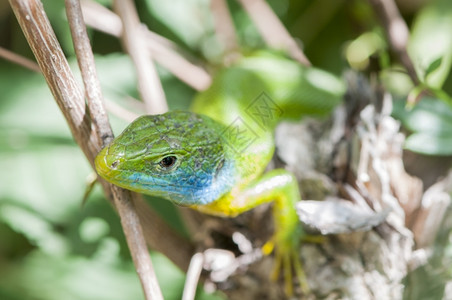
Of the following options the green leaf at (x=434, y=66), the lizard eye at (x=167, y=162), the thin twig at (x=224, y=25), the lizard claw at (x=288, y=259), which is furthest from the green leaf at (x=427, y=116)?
the thin twig at (x=224, y=25)

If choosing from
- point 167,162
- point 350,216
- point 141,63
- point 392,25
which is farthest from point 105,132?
point 392,25

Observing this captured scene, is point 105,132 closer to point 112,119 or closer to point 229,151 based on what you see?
point 229,151

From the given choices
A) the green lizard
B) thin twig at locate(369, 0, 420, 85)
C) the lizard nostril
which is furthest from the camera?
thin twig at locate(369, 0, 420, 85)

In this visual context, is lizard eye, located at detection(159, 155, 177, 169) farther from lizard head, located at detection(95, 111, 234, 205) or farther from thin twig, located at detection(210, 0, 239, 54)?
thin twig, located at detection(210, 0, 239, 54)

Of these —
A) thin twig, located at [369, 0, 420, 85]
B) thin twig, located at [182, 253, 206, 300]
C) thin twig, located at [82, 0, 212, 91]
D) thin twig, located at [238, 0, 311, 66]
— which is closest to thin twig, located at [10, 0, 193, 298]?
thin twig, located at [182, 253, 206, 300]

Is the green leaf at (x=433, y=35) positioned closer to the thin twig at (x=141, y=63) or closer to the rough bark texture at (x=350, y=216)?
the rough bark texture at (x=350, y=216)

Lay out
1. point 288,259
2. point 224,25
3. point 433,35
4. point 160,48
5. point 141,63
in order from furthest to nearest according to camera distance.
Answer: point 224,25 < point 160,48 < point 433,35 < point 141,63 < point 288,259

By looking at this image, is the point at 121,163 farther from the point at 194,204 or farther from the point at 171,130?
the point at 194,204

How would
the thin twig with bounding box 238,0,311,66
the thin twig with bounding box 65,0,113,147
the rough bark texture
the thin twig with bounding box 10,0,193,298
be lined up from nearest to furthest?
1. the thin twig with bounding box 10,0,193,298
2. the thin twig with bounding box 65,0,113,147
3. the rough bark texture
4. the thin twig with bounding box 238,0,311,66

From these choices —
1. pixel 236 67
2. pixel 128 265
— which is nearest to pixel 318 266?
pixel 128 265
